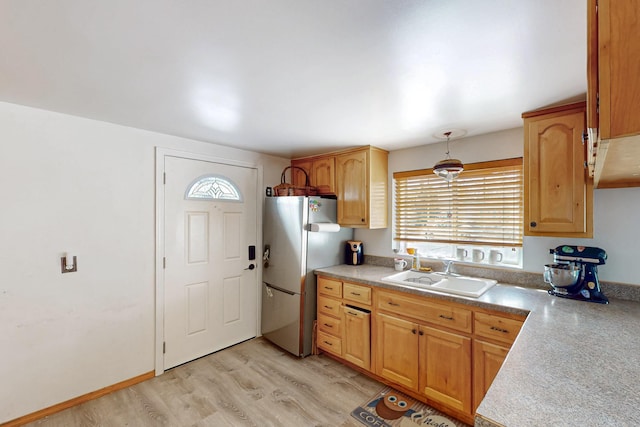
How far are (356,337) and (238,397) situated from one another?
3.65 feet

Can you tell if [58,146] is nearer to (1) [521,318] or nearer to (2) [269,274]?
(2) [269,274]

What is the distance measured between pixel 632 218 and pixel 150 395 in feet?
12.6

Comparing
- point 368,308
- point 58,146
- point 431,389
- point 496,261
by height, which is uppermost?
point 58,146

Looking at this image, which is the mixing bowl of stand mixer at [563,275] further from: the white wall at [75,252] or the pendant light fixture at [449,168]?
the white wall at [75,252]

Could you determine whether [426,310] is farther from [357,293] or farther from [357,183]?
[357,183]

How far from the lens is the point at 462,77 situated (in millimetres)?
1508

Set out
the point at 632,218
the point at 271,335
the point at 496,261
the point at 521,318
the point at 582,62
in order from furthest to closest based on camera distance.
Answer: the point at 271,335
the point at 496,261
the point at 632,218
the point at 521,318
the point at 582,62

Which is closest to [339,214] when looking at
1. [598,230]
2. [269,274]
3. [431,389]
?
[269,274]

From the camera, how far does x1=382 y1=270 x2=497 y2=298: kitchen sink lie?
2.29 meters

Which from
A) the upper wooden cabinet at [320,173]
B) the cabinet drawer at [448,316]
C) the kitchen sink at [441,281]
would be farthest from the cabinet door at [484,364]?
the upper wooden cabinet at [320,173]

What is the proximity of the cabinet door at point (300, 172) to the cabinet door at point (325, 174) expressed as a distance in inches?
2.3

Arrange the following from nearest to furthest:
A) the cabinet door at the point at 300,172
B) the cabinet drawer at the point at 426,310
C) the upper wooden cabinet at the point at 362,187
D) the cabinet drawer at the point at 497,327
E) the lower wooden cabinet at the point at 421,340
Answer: the cabinet drawer at the point at 497,327 < the lower wooden cabinet at the point at 421,340 < the cabinet drawer at the point at 426,310 < the upper wooden cabinet at the point at 362,187 < the cabinet door at the point at 300,172

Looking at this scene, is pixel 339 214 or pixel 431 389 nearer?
pixel 431 389

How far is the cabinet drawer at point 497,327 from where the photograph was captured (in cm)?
176
